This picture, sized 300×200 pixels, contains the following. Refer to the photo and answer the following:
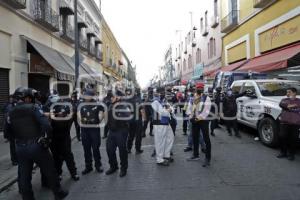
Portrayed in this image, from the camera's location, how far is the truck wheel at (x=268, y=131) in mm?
8531

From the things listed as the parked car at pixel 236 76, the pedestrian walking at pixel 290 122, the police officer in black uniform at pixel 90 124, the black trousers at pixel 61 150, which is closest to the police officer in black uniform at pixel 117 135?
the police officer in black uniform at pixel 90 124

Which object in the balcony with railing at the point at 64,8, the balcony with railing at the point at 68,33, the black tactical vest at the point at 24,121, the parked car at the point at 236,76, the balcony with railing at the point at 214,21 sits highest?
the balcony with railing at the point at 214,21

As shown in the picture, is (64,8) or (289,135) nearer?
(289,135)

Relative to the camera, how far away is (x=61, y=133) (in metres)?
6.15

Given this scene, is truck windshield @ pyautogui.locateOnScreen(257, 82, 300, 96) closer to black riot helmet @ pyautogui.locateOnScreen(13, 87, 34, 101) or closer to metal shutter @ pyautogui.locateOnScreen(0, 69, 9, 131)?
black riot helmet @ pyautogui.locateOnScreen(13, 87, 34, 101)

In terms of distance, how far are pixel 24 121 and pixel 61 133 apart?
4.71 feet

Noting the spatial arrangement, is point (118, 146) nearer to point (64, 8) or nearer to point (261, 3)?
point (261, 3)

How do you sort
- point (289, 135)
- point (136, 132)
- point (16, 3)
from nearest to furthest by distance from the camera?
point (289, 135) → point (136, 132) → point (16, 3)

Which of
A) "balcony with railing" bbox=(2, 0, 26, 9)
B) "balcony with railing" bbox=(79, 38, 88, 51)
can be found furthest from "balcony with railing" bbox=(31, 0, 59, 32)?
"balcony with railing" bbox=(79, 38, 88, 51)

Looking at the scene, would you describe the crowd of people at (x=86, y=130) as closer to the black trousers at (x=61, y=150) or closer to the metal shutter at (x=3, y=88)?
the black trousers at (x=61, y=150)

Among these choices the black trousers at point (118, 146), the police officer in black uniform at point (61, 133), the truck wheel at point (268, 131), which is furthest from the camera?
the truck wheel at point (268, 131)

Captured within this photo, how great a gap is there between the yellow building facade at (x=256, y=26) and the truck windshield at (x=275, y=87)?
5.42 meters

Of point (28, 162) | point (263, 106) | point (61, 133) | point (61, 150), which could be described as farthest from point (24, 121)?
point (263, 106)

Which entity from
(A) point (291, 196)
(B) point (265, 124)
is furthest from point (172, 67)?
(A) point (291, 196)
